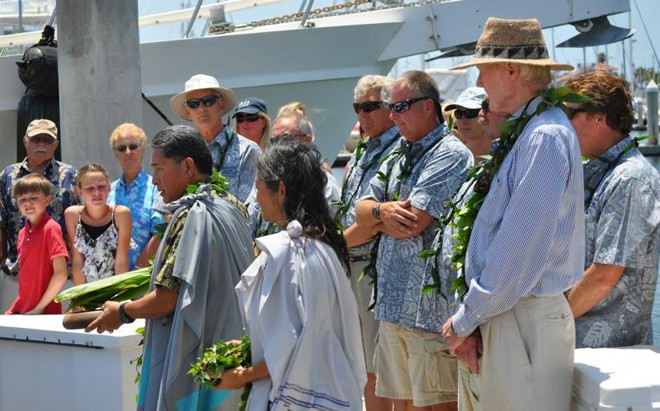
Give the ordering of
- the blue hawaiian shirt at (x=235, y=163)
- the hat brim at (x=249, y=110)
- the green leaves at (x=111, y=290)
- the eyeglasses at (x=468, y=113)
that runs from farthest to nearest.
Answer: the hat brim at (x=249, y=110) < the blue hawaiian shirt at (x=235, y=163) < the eyeglasses at (x=468, y=113) < the green leaves at (x=111, y=290)

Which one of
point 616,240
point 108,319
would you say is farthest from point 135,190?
point 616,240

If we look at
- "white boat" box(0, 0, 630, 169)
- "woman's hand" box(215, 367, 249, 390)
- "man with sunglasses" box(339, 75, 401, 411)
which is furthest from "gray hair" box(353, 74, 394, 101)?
"white boat" box(0, 0, 630, 169)

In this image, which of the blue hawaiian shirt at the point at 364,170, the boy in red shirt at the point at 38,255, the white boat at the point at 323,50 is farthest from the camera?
the white boat at the point at 323,50

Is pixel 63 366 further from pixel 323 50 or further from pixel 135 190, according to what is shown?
pixel 323 50

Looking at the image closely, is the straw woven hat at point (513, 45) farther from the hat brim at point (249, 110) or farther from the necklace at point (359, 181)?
the hat brim at point (249, 110)

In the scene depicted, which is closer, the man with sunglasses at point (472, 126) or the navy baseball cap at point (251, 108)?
the man with sunglasses at point (472, 126)

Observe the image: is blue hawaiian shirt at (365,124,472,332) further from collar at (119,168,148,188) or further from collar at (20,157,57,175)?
collar at (20,157,57,175)

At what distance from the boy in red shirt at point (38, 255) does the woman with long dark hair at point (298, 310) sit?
329cm

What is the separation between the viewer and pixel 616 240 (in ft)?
13.1

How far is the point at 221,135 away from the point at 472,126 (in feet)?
5.44

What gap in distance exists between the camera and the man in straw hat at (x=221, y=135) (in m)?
6.36

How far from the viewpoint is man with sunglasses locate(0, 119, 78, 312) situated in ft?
24.2

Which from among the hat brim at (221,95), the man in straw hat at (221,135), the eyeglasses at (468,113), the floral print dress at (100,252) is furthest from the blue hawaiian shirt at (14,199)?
the eyeglasses at (468,113)

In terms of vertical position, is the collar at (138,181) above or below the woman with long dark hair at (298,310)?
above
